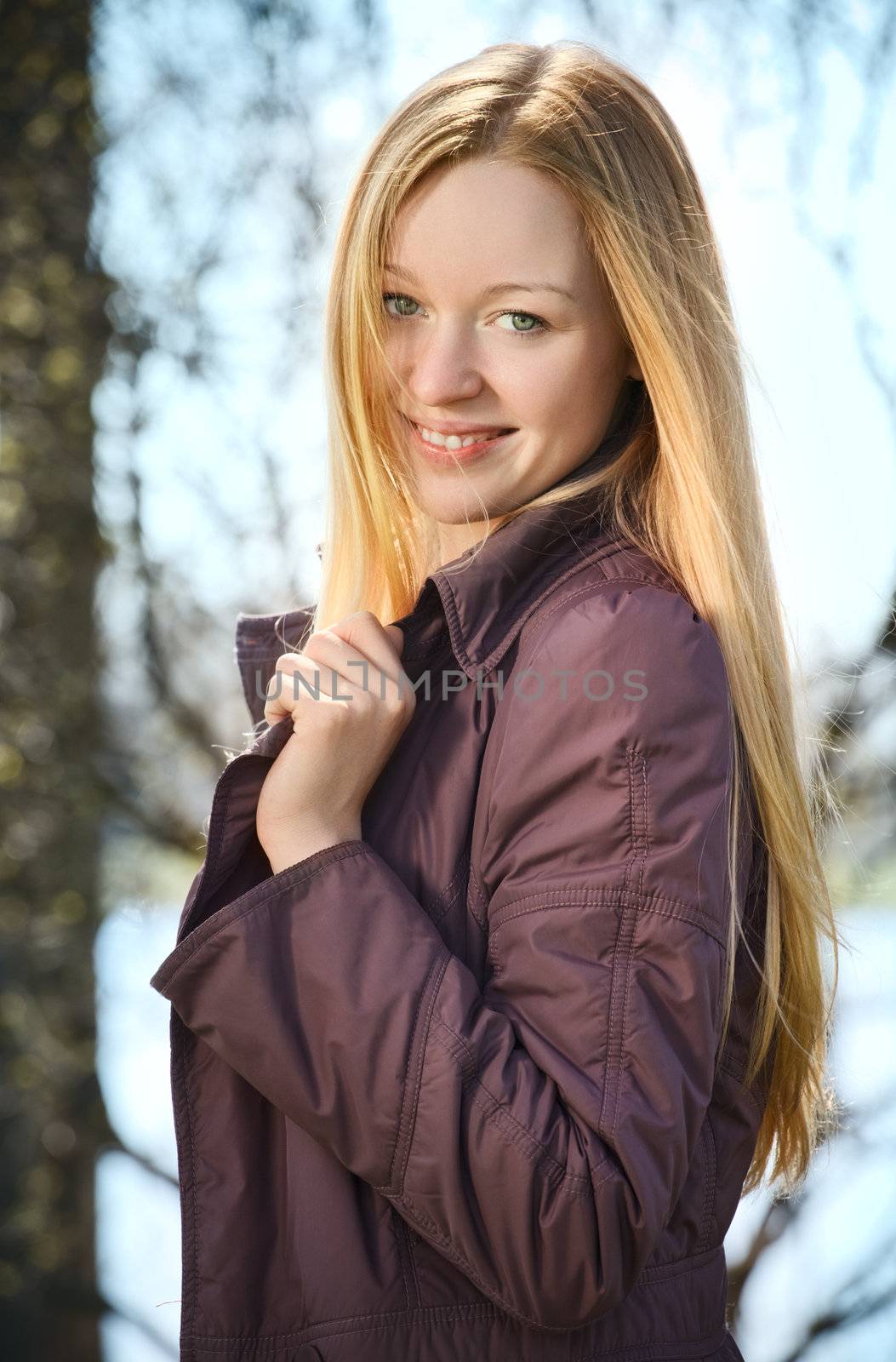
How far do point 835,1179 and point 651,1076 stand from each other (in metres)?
1.66

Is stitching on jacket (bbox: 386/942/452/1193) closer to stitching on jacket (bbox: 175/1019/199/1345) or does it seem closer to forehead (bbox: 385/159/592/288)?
stitching on jacket (bbox: 175/1019/199/1345)

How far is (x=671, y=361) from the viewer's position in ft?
3.94

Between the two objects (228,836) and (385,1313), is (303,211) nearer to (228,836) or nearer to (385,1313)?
(228,836)

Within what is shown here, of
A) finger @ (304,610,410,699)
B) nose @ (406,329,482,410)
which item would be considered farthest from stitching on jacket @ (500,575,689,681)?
nose @ (406,329,482,410)

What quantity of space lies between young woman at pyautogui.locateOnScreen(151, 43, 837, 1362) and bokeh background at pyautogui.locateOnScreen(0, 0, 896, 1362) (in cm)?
104

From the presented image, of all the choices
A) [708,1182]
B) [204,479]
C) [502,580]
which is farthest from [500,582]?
[204,479]

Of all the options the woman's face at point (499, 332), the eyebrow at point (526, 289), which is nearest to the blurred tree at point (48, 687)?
the woman's face at point (499, 332)

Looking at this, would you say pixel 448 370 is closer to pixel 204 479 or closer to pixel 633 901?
pixel 633 901

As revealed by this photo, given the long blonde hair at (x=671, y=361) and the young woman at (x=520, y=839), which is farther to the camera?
the long blonde hair at (x=671, y=361)

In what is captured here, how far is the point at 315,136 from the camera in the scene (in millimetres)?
2385

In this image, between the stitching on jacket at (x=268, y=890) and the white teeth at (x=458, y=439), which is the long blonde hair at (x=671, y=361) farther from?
the stitching on jacket at (x=268, y=890)

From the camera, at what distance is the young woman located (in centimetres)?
98

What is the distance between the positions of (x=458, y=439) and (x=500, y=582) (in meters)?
0.18

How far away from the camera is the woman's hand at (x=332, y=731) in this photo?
1098 millimetres
